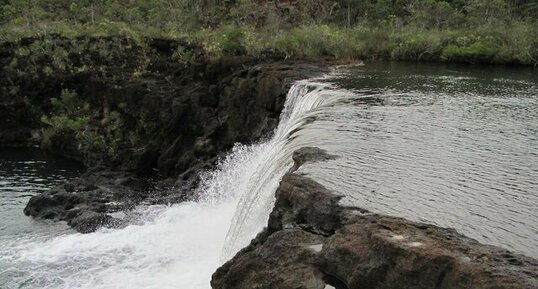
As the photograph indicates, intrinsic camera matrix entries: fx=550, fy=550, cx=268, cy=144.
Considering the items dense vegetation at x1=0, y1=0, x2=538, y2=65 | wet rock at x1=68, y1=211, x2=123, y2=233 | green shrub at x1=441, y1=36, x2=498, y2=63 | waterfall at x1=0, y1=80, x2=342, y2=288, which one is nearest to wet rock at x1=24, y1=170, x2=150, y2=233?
wet rock at x1=68, y1=211, x2=123, y2=233

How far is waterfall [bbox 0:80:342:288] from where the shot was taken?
14297mm

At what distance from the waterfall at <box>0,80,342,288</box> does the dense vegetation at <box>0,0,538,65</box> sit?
14.3 m

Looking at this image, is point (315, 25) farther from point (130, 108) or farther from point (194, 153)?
point (194, 153)

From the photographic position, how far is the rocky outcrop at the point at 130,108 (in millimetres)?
25266

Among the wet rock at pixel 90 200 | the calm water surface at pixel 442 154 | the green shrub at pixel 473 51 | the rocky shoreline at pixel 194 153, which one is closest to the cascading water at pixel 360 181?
the calm water surface at pixel 442 154

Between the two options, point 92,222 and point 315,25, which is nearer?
point 92,222

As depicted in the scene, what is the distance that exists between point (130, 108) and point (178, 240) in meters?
17.8

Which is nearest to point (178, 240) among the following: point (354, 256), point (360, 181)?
point (360, 181)

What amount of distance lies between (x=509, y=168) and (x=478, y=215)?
11.6 feet

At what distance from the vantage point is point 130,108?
34.2 m

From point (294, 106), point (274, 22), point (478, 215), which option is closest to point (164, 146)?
point (294, 106)

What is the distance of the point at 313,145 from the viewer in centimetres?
1395

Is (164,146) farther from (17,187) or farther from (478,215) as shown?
(478,215)

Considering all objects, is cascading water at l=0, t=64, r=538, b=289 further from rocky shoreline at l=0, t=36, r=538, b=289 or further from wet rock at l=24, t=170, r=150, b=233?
wet rock at l=24, t=170, r=150, b=233
